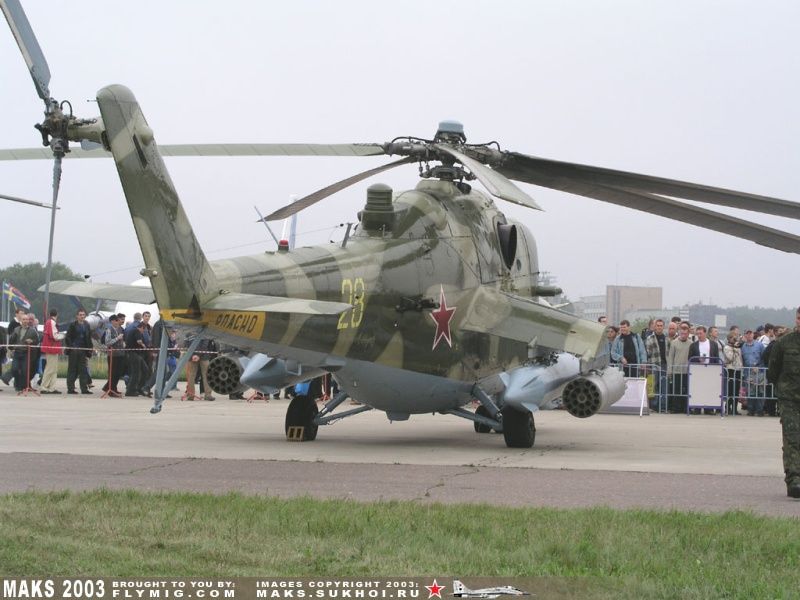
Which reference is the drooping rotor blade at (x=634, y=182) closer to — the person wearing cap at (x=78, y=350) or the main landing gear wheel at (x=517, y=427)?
the main landing gear wheel at (x=517, y=427)

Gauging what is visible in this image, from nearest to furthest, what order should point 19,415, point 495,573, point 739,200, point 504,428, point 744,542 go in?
point 495,573 → point 744,542 → point 739,200 → point 504,428 → point 19,415

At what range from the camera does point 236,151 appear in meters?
14.2

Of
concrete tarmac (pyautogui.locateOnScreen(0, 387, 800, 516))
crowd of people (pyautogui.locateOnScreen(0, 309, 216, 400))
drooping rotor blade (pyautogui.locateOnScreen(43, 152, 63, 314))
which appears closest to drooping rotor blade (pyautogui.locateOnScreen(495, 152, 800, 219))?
concrete tarmac (pyautogui.locateOnScreen(0, 387, 800, 516))

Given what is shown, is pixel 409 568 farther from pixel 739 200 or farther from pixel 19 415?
pixel 19 415

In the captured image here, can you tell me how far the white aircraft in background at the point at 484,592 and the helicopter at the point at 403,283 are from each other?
6.00 metres

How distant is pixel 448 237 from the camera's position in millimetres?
16219

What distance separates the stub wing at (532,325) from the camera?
15.5 meters

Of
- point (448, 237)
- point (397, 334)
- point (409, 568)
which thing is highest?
point (448, 237)

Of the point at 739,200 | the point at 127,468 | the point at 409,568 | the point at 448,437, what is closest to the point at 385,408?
the point at 448,437

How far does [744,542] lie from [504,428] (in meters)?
8.52

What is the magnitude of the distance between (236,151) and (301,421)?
4.44 meters

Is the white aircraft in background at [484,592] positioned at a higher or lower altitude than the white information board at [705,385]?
lower

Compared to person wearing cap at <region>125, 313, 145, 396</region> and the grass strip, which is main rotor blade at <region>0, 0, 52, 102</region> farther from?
person wearing cap at <region>125, 313, 145, 396</region>

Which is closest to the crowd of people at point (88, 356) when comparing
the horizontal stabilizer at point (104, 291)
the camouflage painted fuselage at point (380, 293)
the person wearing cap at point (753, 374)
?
the camouflage painted fuselage at point (380, 293)
